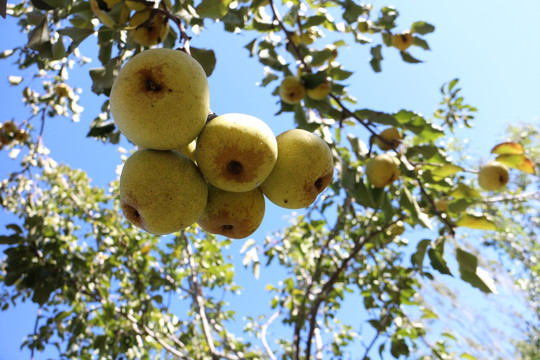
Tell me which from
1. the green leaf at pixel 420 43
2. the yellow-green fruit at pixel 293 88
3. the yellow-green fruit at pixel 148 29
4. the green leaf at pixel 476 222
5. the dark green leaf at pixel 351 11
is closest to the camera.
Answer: the yellow-green fruit at pixel 148 29

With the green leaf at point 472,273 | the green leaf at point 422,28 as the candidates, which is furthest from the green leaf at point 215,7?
the green leaf at point 422,28

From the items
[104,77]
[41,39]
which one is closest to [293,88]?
[104,77]

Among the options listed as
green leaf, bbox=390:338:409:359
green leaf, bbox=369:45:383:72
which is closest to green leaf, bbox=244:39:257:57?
green leaf, bbox=369:45:383:72

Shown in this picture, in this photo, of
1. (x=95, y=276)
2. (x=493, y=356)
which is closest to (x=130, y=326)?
(x=95, y=276)

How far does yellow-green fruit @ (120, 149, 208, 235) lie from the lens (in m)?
1.17

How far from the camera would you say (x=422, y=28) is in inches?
139

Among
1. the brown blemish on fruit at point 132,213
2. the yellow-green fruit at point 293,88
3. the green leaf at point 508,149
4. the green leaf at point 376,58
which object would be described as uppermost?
the green leaf at point 376,58

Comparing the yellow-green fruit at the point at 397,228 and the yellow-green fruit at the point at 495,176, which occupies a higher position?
the yellow-green fruit at the point at 397,228

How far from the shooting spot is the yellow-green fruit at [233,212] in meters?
1.32

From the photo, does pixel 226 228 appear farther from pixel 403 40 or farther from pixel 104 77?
pixel 403 40

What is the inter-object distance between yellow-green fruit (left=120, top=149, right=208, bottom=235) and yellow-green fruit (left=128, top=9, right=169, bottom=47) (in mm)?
972

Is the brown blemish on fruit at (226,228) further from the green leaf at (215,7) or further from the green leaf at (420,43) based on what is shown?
the green leaf at (420,43)

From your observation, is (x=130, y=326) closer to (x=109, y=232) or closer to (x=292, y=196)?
(x=109, y=232)

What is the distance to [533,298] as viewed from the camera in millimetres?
9422
